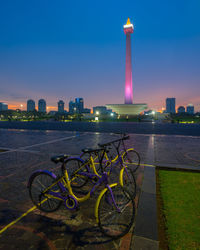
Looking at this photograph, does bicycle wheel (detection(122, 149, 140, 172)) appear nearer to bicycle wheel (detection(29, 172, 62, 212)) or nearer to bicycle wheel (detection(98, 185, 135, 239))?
bicycle wheel (detection(98, 185, 135, 239))

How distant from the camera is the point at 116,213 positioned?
2820mm

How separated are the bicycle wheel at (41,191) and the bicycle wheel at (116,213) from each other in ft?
3.20

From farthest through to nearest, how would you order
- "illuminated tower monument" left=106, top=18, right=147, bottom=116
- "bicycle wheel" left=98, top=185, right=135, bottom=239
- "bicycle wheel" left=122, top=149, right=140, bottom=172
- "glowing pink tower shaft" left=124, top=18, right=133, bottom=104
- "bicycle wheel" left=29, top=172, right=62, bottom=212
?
"illuminated tower monument" left=106, top=18, right=147, bottom=116 < "glowing pink tower shaft" left=124, top=18, right=133, bottom=104 < "bicycle wheel" left=122, top=149, right=140, bottom=172 < "bicycle wheel" left=29, top=172, right=62, bottom=212 < "bicycle wheel" left=98, top=185, right=135, bottom=239

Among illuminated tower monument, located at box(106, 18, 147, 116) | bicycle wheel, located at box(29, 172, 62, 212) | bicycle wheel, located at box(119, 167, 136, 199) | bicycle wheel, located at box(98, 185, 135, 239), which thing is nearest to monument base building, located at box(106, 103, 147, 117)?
illuminated tower monument, located at box(106, 18, 147, 116)

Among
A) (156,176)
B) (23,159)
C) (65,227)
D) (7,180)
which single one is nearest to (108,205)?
(65,227)

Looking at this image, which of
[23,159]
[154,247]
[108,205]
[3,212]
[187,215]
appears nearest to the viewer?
[154,247]

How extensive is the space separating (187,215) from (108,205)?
1498 millimetres

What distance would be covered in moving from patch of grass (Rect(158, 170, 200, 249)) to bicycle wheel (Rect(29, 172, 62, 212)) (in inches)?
81.2

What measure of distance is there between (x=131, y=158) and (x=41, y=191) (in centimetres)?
310

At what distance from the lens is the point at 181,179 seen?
14.4 feet

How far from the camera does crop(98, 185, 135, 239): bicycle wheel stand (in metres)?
2.51

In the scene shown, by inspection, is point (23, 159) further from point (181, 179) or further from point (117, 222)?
point (181, 179)

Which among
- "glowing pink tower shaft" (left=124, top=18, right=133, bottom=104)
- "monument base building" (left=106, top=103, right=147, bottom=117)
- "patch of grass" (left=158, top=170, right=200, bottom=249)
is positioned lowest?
"patch of grass" (left=158, top=170, right=200, bottom=249)

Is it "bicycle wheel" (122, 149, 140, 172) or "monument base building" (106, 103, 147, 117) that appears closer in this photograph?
"bicycle wheel" (122, 149, 140, 172)
